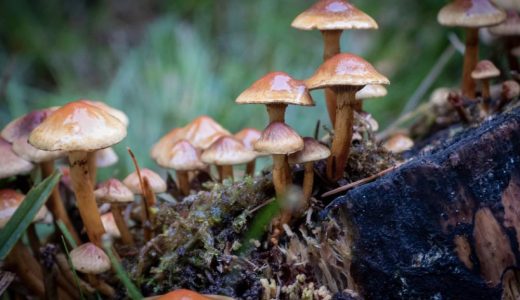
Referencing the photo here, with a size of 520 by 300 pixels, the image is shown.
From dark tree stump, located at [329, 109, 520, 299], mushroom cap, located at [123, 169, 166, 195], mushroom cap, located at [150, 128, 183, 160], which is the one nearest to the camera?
dark tree stump, located at [329, 109, 520, 299]

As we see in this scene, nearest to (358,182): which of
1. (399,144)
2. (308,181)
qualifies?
(308,181)

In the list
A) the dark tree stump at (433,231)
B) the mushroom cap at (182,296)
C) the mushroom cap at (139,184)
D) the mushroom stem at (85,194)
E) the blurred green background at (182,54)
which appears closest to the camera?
the mushroom cap at (182,296)

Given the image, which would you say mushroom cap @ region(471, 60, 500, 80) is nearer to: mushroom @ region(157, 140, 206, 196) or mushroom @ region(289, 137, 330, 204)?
mushroom @ region(289, 137, 330, 204)

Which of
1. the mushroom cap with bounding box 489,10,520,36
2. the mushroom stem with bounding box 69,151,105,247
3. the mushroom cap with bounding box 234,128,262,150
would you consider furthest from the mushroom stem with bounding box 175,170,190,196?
the mushroom cap with bounding box 489,10,520,36

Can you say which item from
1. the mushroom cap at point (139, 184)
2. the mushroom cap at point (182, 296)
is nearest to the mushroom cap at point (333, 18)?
the mushroom cap at point (139, 184)

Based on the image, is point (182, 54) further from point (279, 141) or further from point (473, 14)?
point (279, 141)

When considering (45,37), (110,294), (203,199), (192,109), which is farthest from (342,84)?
(45,37)

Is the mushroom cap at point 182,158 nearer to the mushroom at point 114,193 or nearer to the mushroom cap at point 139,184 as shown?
the mushroom cap at point 139,184
